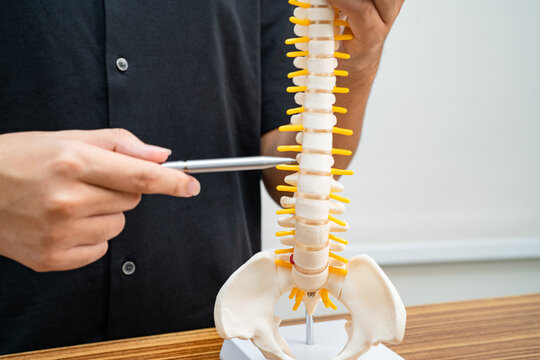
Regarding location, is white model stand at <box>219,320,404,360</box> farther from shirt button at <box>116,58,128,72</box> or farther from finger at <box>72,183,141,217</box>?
shirt button at <box>116,58,128,72</box>

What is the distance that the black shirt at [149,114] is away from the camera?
0.72 m

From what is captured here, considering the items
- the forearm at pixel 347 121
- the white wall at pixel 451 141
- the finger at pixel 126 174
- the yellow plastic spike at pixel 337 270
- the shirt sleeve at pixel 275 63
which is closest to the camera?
the finger at pixel 126 174

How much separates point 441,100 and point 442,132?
3.3 inches

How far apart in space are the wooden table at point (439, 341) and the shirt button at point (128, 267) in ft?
0.46

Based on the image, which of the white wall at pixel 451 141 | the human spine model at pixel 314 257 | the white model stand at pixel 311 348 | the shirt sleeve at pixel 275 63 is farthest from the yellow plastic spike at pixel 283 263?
the white wall at pixel 451 141

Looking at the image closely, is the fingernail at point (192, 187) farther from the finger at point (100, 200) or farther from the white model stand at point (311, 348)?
the white model stand at point (311, 348)

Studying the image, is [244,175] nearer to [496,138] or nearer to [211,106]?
[211,106]

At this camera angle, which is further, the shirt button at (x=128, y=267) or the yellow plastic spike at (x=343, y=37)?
the shirt button at (x=128, y=267)

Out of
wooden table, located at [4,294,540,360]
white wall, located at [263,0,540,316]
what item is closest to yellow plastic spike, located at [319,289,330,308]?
wooden table, located at [4,294,540,360]

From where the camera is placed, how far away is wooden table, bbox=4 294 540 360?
0.60m

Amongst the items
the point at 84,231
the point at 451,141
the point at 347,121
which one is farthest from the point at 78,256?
the point at 451,141

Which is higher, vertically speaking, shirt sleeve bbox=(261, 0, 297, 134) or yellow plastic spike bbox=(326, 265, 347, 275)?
shirt sleeve bbox=(261, 0, 297, 134)

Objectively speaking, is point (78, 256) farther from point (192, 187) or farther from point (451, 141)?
point (451, 141)

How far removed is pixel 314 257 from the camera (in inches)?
20.2
